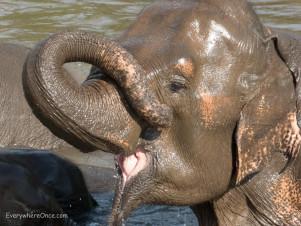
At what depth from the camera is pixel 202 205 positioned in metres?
4.76

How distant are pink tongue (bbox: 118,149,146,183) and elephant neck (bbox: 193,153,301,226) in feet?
1.87

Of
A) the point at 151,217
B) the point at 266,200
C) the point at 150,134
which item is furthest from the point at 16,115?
the point at 150,134

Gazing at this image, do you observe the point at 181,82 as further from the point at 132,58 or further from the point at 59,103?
the point at 59,103

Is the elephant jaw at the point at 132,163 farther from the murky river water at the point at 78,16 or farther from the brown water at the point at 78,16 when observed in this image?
the brown water at the point at 78,16

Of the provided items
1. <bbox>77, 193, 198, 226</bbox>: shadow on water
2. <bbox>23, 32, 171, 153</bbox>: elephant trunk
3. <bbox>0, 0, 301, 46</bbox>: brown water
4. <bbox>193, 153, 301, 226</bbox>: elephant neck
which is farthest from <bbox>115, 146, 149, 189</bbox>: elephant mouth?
<bbox>0, 0, 301, 46</bbox>: brown water

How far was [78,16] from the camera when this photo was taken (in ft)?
41.7

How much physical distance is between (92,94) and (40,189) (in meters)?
2.56

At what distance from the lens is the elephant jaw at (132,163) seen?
4086 millimetres

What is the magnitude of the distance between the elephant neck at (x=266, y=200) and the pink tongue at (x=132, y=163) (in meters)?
0.57

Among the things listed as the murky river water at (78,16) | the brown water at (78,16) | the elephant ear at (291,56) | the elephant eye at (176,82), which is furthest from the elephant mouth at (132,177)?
the brown water at (78,16)

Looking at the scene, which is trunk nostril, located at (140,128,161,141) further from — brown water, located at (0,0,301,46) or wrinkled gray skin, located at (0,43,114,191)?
brown water, located at (0,0,301,46)

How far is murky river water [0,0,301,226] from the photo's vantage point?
11.8 meters

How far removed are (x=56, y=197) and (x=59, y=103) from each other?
2934 millimetres

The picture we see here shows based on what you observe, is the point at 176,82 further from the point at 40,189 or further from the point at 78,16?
the point at 78,16
